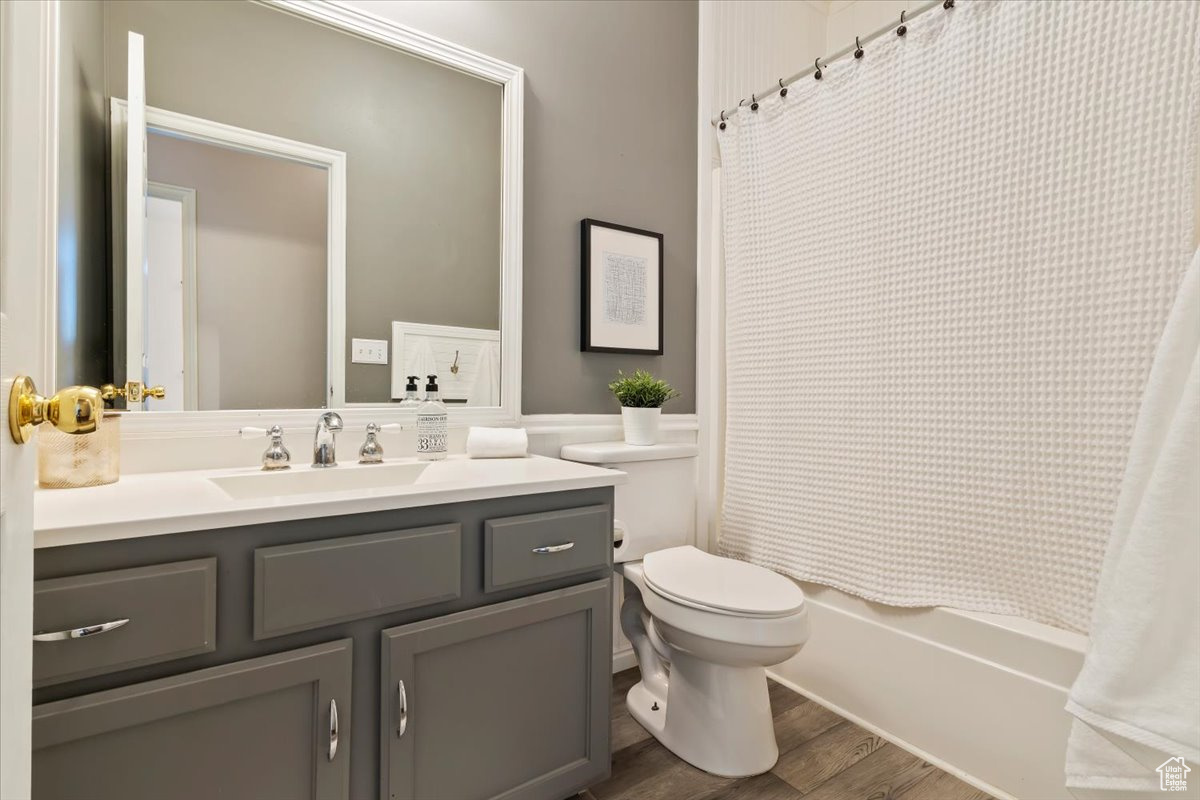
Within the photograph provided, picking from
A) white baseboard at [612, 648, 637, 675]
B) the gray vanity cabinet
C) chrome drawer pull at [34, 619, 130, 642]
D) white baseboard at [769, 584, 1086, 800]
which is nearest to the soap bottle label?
the gray vanity cabinet

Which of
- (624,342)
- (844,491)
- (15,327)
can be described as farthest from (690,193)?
(15,327)

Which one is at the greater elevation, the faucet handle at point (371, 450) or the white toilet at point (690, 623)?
the faucet handle at point (371, 450)

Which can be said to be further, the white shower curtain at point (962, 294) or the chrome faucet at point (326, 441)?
the chrome faucet at point (326, 441)

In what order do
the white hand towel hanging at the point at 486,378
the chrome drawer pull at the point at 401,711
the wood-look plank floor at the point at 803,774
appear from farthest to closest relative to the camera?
the white hand towel hanging at the point at 486,378
the wood-look plank floor at the point at 803,774
the chrome drawer pull at the point at 401,711

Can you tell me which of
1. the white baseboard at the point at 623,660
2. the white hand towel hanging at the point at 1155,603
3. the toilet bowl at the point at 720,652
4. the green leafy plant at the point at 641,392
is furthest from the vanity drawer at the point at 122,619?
the white hand towel hanging at the point at 1155,603

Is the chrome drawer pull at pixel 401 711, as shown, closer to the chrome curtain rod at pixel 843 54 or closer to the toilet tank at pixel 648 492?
the toilet tank at pixel 648 492

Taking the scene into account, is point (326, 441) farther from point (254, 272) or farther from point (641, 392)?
point (641, 392)

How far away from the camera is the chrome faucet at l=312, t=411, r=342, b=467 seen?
4.47 ft

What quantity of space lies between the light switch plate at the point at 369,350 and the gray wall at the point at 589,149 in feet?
1.44

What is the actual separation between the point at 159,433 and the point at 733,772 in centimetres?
159

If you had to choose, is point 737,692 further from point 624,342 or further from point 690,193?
point 690,193

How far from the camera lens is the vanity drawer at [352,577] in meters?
0.93

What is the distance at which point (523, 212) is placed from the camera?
179 cm

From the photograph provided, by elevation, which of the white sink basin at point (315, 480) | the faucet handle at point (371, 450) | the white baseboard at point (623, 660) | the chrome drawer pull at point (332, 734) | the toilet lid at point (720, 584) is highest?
the faucet handle at point (371, 450)
